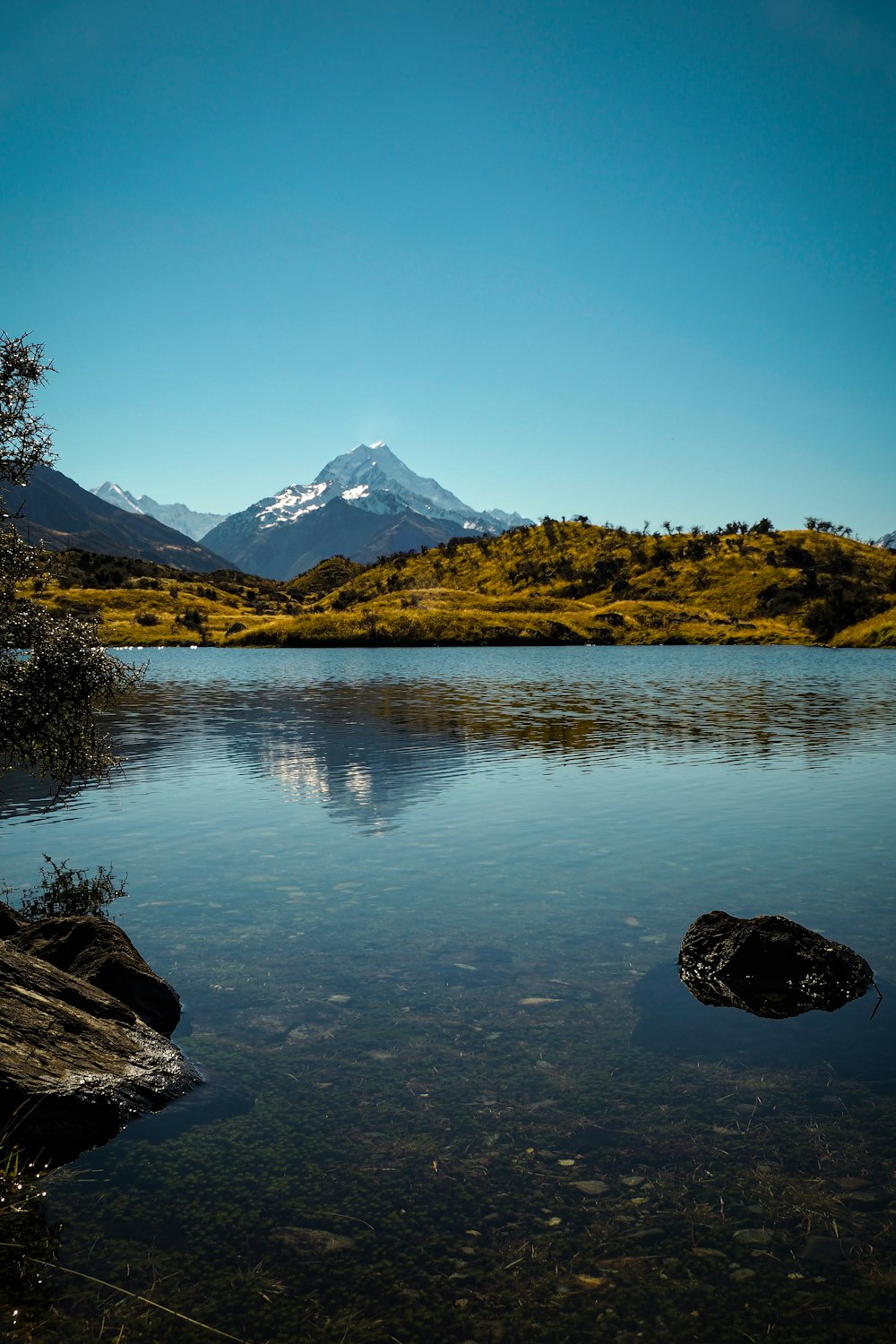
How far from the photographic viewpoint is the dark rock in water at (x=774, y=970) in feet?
55.2

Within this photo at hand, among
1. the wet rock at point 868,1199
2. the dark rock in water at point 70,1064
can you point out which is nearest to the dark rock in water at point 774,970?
the wet rock at point 868,1199

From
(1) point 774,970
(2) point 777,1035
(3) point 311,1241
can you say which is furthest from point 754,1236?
(1) point 774,970

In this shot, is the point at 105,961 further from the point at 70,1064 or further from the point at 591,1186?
the point at 591,1186

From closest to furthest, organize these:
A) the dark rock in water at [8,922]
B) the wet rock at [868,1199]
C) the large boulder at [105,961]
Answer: the wet rock at [868,1199] → the large boulder at [105,961] → the dark rock in water at [8,922]

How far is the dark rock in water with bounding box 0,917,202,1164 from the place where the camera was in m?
11.6

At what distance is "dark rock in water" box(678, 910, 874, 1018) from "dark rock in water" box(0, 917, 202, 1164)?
9.76 metres

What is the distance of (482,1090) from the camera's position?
13.5 m

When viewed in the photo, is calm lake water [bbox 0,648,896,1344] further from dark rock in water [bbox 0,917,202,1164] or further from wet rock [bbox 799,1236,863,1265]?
dark rock in water [bbox 0,917,202,1164]

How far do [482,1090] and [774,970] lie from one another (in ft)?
23.1

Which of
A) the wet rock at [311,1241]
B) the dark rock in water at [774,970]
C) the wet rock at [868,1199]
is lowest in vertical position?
the wet rock at [311,1241]

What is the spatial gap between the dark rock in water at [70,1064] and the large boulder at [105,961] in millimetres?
943

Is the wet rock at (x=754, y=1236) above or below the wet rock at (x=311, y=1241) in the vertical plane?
above

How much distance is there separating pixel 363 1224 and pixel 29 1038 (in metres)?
5.18

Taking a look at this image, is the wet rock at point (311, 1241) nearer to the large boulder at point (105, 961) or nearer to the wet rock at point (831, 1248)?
the wet rock at point (831, 1248)
